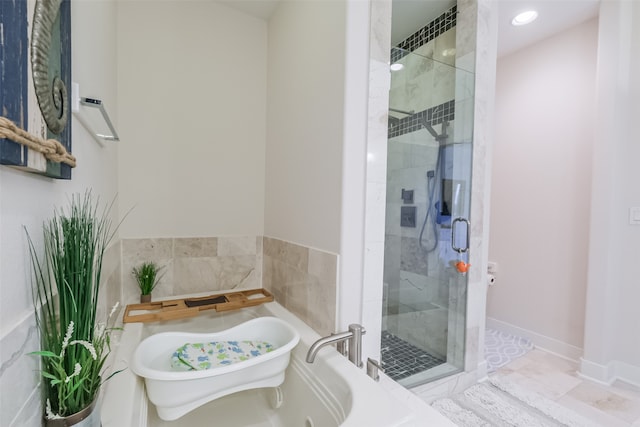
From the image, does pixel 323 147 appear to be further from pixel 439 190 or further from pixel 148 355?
pixel 148 355

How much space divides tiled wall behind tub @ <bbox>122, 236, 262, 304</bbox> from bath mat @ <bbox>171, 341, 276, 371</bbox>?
73cm

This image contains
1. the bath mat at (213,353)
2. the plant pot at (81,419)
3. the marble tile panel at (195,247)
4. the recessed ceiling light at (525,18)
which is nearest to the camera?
the plant pot at (81,419)

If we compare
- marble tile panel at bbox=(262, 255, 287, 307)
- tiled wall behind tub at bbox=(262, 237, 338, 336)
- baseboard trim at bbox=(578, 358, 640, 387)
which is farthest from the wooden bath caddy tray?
baseboard trim at bbox=(578, 358, 640, 387)

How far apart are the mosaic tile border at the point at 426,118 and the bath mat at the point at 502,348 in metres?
1.75

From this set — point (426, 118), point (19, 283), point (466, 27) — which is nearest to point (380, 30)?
point (426, 118)

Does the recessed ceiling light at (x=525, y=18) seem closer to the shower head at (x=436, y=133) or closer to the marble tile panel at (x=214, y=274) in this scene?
the shower head at (x=436, y=133)

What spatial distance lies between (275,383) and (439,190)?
1.33 meters

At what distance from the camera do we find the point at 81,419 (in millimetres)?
624

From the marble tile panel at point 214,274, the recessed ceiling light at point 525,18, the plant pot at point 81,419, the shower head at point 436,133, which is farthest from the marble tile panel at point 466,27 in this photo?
the plant pot at point 81,419

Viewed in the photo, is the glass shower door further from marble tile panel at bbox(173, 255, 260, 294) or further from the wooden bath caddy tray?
marble tile panel at bbox(173, 255, 260, 294)

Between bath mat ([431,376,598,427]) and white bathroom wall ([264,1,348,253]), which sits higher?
white bathroom wall ([264,1,348,253])

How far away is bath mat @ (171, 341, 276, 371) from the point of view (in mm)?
1197

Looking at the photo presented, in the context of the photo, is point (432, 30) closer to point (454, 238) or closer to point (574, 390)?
point (454, 238)

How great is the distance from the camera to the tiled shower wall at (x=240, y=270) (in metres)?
1.43
